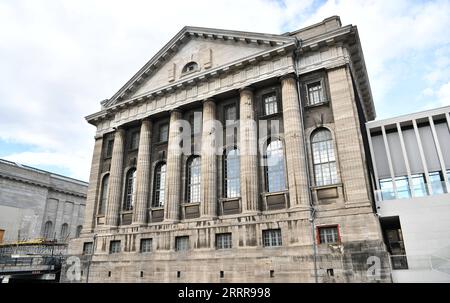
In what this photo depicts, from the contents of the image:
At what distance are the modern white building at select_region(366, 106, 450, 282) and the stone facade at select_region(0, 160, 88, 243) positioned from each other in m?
46.8

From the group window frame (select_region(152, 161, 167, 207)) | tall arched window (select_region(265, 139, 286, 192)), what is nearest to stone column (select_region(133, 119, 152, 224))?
window frame (select_region(152, 161, 167, 207))

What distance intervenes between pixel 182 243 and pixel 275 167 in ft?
28.0

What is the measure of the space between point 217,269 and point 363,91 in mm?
18992

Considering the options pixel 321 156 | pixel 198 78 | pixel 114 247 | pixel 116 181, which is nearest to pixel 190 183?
pixel 116 181

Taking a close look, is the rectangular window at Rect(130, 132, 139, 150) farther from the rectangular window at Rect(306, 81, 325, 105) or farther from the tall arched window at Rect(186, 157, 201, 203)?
the rectangular window at Rect(306, 81, 325, 105)

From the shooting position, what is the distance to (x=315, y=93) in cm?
2158

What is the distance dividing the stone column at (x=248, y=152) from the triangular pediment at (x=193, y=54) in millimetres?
3673

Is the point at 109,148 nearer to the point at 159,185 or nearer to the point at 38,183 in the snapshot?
the point at 159,185

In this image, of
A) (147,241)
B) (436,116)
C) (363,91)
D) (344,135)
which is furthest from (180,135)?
(436,116)

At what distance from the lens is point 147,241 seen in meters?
23.7

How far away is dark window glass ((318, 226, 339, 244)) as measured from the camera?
17406mm

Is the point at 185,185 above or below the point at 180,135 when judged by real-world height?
below
